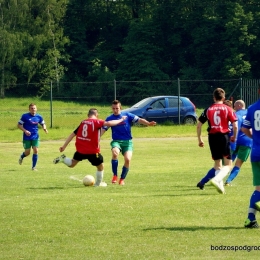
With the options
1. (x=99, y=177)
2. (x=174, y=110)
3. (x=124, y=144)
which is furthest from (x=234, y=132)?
(x=174, y=110)

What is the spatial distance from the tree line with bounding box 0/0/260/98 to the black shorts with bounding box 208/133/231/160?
4633 centimetres

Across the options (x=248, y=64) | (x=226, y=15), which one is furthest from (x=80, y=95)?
(x=226, y=15)

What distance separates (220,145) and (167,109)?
2243 cm

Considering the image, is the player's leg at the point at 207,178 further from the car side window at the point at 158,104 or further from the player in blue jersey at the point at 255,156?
the car side window at the point at 158,104

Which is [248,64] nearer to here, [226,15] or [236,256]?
[226,15]

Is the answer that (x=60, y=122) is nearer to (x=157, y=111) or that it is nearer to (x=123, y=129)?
(x=157, y=111)

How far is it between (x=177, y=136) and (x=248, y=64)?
2862 cm

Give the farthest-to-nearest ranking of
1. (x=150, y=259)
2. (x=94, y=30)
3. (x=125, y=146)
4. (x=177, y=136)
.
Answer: (x=94, y=30) → (x=177, y=136) → (x=125, y=146) → (x=150, y=259)

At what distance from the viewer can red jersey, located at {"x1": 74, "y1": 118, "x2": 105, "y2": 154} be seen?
14797mm

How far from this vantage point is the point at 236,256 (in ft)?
26.5

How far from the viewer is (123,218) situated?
34.5 feet

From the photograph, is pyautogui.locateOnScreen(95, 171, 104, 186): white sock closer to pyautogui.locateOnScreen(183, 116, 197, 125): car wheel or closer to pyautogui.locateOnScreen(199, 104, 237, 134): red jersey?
pyautogui.locateOnScreen(199, 104, 237, 134): red jersey

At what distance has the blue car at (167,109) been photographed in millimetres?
35188

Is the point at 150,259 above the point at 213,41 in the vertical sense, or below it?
below
